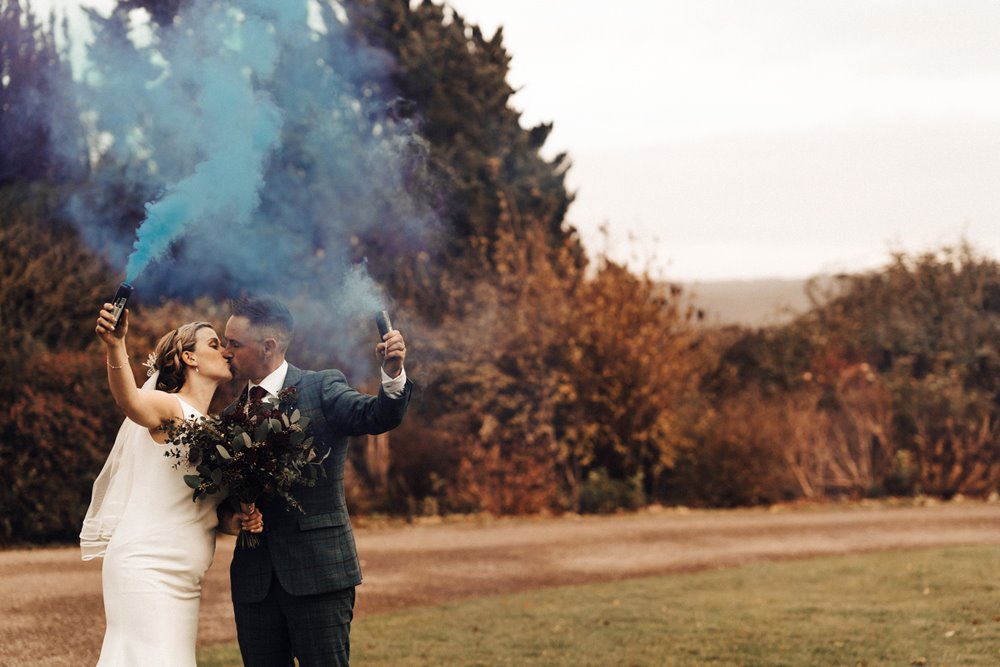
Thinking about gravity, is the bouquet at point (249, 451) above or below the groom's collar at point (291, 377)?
below

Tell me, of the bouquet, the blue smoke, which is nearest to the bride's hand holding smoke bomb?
the bouquet

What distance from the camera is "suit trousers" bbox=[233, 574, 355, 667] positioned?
4777mm

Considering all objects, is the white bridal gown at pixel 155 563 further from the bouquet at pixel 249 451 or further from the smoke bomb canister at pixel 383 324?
the smoke bomb canister at pixel 383 324

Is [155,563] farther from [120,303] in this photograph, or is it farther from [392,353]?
[392,353]

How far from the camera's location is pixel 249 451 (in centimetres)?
461

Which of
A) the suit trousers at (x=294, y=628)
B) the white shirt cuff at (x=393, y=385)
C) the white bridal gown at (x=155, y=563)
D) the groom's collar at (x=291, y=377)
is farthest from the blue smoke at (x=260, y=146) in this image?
the suit trousers at (x=294, y=628)

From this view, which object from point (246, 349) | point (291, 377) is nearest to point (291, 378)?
point (291, 377)

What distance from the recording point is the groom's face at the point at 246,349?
486cm

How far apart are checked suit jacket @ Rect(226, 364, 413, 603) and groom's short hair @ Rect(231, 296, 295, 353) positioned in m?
0.20

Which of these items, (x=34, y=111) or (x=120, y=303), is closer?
(x=120, y=303)

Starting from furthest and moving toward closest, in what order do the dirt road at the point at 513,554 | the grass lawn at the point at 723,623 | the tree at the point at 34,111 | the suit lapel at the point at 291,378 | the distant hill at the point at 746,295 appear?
the distant hill at the point at 746,295 → the tree at the point at 34,111 → the dirt road at the point at 513,554 → the grass lawn at the point at 723,623 → the suit lapel at the point at 291,378

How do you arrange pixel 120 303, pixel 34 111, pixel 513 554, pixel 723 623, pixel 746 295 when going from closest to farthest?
pixel 120 303 → pixel 723 623 → pixel 513 554 → pixel 34 111 → pixel 746 295

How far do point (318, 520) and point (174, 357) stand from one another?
36.4 inches

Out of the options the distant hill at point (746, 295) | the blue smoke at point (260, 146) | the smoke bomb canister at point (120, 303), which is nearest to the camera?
the smoke bomb canister at point (120, 303)
